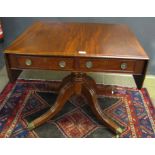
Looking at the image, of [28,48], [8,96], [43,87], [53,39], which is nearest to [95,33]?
[53,39]

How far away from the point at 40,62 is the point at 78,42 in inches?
9.8

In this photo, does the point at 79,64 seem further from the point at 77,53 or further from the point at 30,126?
the point at 30,126

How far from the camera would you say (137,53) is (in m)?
0.91

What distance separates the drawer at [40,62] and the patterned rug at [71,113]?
530mm

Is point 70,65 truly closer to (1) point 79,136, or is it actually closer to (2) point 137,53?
(2) point 137,53

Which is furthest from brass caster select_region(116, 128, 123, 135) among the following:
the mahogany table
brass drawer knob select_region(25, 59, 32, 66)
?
brass drawer knob select_region(25, 59, 32, 66)

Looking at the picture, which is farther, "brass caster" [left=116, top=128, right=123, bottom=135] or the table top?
"brass caster" [left=116, top=128, right=123, bottom=135]

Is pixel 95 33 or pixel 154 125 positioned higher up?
pixel 95 33

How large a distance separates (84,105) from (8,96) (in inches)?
26.9

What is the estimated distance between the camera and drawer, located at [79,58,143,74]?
90 centimetres

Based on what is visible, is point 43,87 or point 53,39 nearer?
point 53,39

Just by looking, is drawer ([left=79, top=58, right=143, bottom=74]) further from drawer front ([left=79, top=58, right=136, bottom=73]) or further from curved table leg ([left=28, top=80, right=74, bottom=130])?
curved table leg ([left=28, top=80, right=74, bottom=130])

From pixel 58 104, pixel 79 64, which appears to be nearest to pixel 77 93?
pixel 58 104

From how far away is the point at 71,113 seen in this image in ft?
4.63
